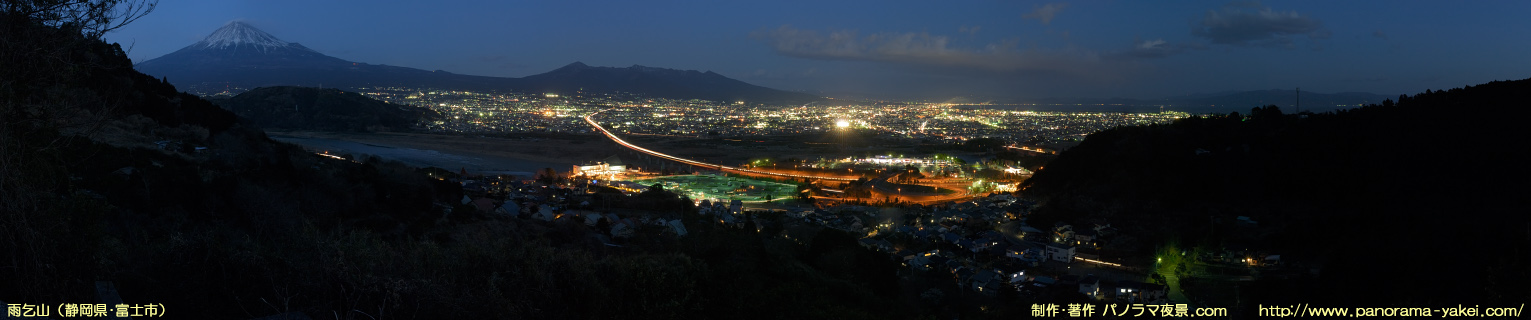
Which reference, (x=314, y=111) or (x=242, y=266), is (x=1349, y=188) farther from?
(x=314, y=111)

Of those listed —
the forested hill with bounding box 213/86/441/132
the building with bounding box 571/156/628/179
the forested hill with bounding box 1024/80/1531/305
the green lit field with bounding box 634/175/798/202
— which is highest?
the forested hill with bounding box 213/86/441/132

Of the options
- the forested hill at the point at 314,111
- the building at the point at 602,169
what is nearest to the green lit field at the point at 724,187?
the building at the point at 602,169

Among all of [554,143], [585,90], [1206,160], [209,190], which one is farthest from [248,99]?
[585,90]

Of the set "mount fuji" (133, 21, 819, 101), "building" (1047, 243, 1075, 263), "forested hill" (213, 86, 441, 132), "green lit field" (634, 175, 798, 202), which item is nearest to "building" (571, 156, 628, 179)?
"green lit field" (634, 175, 798, 202)

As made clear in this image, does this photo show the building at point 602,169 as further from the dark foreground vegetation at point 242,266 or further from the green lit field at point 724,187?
the dark foreground vegetation at point 242,266

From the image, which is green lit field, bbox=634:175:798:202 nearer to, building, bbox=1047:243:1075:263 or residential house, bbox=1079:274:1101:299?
building, bbox=1047:243:1075:263

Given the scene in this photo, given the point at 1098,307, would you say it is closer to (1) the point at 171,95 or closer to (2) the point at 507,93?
(1) the point at 171,95
